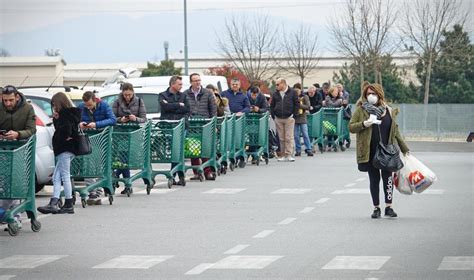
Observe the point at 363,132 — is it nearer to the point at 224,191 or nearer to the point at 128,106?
the point at 224,191

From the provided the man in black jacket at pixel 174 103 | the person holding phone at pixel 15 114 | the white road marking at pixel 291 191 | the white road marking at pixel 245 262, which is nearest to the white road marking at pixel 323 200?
the white road marking at pixel 291 191

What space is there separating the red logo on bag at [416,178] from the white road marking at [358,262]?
4.55m

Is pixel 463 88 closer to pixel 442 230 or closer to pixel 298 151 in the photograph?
pixel 298 151

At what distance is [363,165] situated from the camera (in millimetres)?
17062

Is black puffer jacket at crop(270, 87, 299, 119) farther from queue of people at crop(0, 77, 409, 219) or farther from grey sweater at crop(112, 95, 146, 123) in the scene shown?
grey sweater at crop(112, 95, 146, 123)

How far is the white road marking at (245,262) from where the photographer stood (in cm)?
1215

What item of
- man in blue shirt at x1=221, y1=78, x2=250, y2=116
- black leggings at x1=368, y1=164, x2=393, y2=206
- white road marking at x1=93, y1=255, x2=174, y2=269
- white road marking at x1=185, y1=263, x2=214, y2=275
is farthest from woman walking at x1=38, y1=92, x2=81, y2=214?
man in blue shirt at x1=221, y1=78, x2=250, y2=116

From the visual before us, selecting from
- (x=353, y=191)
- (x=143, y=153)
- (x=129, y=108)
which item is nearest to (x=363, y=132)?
(x=353, y=191)

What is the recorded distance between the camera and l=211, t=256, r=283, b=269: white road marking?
39.9ft

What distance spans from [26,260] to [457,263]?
4.01 m

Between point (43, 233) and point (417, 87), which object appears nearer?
point (43, 233)

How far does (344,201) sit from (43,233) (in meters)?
5.77

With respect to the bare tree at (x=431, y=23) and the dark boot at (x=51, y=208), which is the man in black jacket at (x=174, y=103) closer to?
the dark boot at (x=51, y=208)

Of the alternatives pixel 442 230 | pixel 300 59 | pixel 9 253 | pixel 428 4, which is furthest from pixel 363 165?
pixel 300 59
